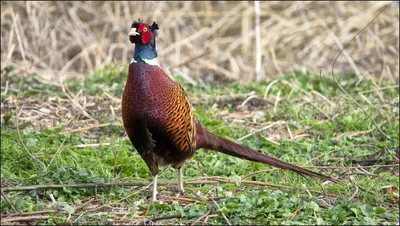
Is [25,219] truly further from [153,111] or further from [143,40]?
[143,40]

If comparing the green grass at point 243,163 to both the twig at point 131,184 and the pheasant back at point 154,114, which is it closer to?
the twig at point 131,184

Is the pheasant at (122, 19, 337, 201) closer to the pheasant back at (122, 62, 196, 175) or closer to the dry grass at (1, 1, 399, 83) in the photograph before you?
the pheasant back at (122, 62, 196, 175)

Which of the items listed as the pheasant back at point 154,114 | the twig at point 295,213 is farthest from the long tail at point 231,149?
the twig at point 295,213

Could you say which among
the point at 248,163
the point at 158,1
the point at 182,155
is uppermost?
the point at 158,1

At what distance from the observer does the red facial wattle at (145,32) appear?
163 inches

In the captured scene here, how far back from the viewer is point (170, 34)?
34.6ft

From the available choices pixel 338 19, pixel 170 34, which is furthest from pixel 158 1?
pixel 338 19

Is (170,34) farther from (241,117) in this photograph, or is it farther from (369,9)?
(241,117)

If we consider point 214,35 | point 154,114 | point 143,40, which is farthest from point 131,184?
point 214,35

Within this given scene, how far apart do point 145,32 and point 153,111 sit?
1.62 ft

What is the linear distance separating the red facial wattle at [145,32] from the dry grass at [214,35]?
5103 mm

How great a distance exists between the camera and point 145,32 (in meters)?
4.15

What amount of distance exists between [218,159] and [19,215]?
2.07 m

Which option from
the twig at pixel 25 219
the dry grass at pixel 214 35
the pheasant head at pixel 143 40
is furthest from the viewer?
the dry grass at pixel 214 35
